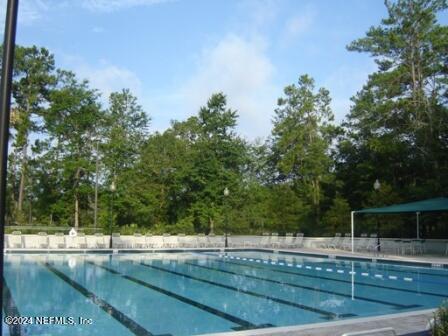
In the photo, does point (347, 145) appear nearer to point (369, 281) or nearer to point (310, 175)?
point (310, 175)

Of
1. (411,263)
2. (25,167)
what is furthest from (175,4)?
(25,167)

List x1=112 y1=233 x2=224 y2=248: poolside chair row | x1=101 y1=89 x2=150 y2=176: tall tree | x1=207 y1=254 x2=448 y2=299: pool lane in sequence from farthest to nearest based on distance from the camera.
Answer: x1=101 y1=89 x2=150 y2=176: tall tree, x1=112 y1=233 x2=224 y2=248: poolside chair row, x1=207 y1=254 x2=448 y2=299: pool lane

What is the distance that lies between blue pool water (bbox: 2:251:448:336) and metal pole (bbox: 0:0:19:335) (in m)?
4.26

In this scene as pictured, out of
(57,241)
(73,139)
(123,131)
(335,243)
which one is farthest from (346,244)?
(123,131)

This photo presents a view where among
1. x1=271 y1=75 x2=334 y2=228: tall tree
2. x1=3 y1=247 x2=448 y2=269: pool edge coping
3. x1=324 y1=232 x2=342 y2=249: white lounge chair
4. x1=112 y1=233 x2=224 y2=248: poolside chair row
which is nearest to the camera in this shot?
x1=3 y1=247 x2=448 y2=269: pool edge coping

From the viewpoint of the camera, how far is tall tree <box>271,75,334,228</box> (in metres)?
34.0

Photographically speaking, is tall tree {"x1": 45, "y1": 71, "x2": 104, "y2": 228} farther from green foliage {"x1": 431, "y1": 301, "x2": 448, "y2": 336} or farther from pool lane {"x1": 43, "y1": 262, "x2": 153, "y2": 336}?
green foliage {"x1": 431, "y1": 301, "x2": 448, "y2": 336}

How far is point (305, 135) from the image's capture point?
35.5 m

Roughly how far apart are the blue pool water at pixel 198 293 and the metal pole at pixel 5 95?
4.26 metres

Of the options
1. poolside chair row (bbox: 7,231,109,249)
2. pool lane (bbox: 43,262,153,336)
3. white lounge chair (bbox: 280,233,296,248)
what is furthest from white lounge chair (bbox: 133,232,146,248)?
pool lane (bbox: 43,262,153,336)

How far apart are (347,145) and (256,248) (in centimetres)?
1084

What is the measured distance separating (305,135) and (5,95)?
33.3 meters

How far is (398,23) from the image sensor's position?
26891mm

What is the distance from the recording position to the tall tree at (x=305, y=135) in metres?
34.0
